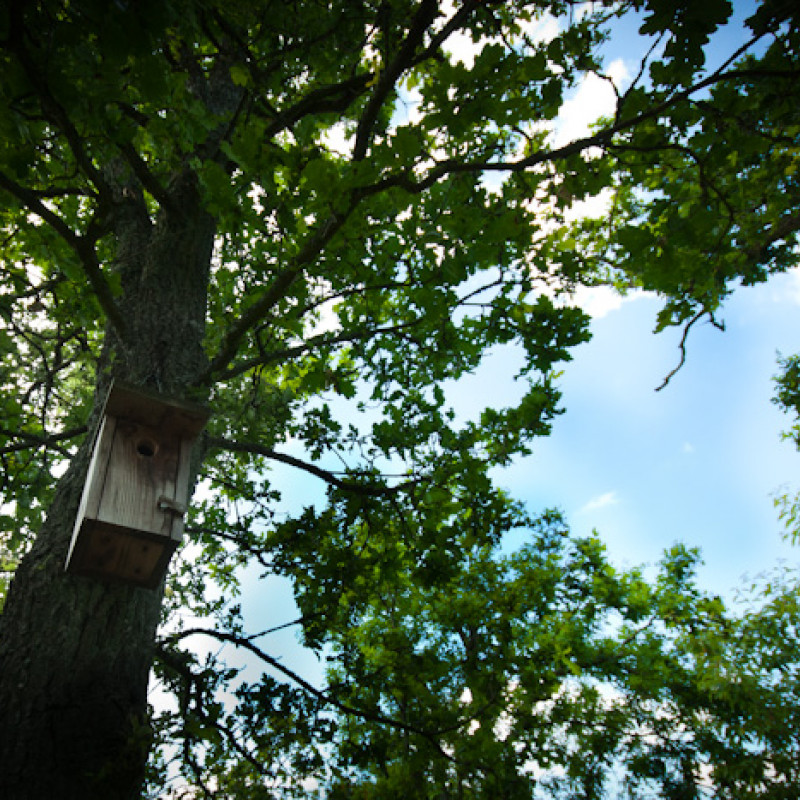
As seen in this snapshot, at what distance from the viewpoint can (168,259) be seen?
3.67 m

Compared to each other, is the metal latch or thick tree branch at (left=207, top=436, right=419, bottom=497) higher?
thick tree branch at (left=207, top=436, right=419, bottom=497)

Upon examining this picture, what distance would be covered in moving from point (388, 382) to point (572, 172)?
1980 millimetres

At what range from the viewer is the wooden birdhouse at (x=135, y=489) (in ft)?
7.77

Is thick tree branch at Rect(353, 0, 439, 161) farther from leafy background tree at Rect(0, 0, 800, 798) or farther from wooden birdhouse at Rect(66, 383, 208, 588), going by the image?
wooden birdhouse at Rect(66, 383, 208, 588)

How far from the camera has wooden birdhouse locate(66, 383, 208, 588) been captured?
7.77ft

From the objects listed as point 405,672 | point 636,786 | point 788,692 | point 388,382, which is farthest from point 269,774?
point 636,786

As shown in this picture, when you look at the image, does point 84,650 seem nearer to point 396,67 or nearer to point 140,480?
point 140,480

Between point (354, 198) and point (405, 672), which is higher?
point (354, 198)

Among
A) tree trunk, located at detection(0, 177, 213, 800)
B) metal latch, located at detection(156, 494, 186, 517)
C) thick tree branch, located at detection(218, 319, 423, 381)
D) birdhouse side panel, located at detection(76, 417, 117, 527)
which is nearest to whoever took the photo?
tree trunk, located at detection(0, 177, 213, 800)

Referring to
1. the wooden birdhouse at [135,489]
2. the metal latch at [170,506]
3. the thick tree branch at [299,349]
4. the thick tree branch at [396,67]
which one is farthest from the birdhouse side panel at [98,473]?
the thick tree branch at [396,67]

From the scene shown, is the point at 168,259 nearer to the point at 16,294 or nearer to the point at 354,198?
the point at 16,294

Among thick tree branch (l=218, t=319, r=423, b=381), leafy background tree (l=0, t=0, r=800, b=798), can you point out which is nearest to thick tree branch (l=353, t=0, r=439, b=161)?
leafy background tree (l=0, t=0, r=800, b=798)

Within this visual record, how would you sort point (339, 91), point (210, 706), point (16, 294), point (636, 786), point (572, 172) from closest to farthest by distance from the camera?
point (210, 706)
point (572, 172)
point (16, 294)
point (339, 91)
point (636, 786)

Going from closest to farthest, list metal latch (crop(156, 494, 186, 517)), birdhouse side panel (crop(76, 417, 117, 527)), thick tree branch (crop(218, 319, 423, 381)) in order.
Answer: birdhouse side panel (crop(76, 417, 117, 527)), metal latch (crop(156, 494, 186, 517)), thick tree branch (crop(218, 319, 423, 381))
